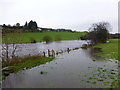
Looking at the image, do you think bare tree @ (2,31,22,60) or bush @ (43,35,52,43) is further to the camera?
bush @ (43,35,52,43)

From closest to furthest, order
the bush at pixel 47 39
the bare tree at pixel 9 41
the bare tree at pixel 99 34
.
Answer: the bare tree at pixel 9 41
the bare tree at pixel 99 34
the bush at pixel 47 39

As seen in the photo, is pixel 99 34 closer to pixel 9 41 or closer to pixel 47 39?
pixel 47 39

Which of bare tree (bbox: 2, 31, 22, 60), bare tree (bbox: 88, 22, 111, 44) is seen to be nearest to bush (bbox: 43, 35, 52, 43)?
bare tree (bbox: 88, 22, 111, 44)

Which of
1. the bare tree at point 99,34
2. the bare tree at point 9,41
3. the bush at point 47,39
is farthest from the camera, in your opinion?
the bush at point 47,39

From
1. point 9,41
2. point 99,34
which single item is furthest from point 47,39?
point 9,41

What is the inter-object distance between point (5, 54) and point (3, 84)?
628 cm

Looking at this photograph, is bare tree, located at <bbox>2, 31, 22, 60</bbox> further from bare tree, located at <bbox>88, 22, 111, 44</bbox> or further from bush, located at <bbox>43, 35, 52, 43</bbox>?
bush, located at <bbox>43, 35, 52, 43</bbox>

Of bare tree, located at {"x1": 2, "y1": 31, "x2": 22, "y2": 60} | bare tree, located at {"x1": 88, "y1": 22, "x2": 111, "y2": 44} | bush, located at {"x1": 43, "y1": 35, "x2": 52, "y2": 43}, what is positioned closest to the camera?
bare tree, located at {"x1": 2, "y1": 31, "x2": 22, "y2": 60}

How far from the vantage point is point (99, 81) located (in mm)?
7137

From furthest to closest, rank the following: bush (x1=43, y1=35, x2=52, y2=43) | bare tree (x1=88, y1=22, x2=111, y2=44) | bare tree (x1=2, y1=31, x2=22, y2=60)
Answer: bush (x1=43, y1=35, x2=52, y2=43) < bare tree (x1=88, y1=22, x2=111, y2=44) < bare tree (x1=2, y1=31, x2=22, y2=60)

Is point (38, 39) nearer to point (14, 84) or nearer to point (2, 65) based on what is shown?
point (2, 65)

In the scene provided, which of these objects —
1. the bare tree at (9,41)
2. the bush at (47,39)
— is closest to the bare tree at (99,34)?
the bush at (47,39)

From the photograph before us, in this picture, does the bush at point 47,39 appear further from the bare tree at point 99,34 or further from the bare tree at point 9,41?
the bare tree at point 9,41

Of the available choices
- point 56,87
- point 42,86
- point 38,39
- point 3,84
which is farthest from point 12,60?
point 38,39
